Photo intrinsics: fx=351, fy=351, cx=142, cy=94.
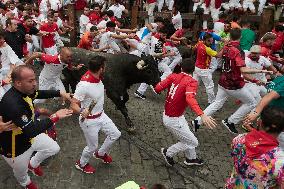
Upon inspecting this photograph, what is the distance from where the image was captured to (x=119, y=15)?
15289 millimetres

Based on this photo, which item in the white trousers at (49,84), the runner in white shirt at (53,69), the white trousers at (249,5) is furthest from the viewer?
the white trousers at (249,5)

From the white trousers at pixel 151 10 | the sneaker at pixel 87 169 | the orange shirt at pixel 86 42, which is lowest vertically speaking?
the sneaker at pixel 87 169

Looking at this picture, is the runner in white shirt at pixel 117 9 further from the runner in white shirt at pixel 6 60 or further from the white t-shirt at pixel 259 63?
the white t-shirt at pixel 259 63

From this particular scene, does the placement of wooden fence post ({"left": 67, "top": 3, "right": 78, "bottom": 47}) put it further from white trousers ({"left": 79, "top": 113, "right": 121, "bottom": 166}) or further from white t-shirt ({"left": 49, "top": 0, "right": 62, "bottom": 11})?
white trousers ({"left": 79, "top": 113, "right": 121, "bottom": 166})

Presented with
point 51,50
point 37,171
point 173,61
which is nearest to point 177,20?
point 173,61

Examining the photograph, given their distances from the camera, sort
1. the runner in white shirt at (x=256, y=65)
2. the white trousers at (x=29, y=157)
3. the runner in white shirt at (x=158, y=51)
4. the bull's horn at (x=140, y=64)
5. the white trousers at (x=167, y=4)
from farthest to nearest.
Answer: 1. the white trousers at (x=167, y=4)
2. the runner in white shirt at (x=158, y=51)
3. the bull's horn at (x=140, y=64)
4. the runner in white shirt at (x=256, y=65)
5. the white trousers at (x=29, y=157)

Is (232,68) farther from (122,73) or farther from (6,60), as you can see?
(6,60)

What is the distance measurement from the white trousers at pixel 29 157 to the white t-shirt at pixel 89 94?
0.87m

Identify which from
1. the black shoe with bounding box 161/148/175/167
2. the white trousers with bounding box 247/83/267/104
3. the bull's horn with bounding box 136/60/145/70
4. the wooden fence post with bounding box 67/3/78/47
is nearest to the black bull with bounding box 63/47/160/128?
the bull's horn with bounding box 136/60/145/70

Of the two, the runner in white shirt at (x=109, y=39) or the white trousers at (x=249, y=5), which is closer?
the runner in white shirt at (x=109, y=39)

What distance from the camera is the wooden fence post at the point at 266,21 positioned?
1359 cm

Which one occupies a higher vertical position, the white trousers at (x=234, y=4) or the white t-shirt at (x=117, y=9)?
the white trousers at (x=234, y=4)

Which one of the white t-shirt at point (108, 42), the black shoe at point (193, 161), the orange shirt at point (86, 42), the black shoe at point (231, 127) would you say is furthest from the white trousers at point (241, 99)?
the white t-shirt at point (108, 42)

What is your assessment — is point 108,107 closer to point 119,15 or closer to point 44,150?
point 44,150
